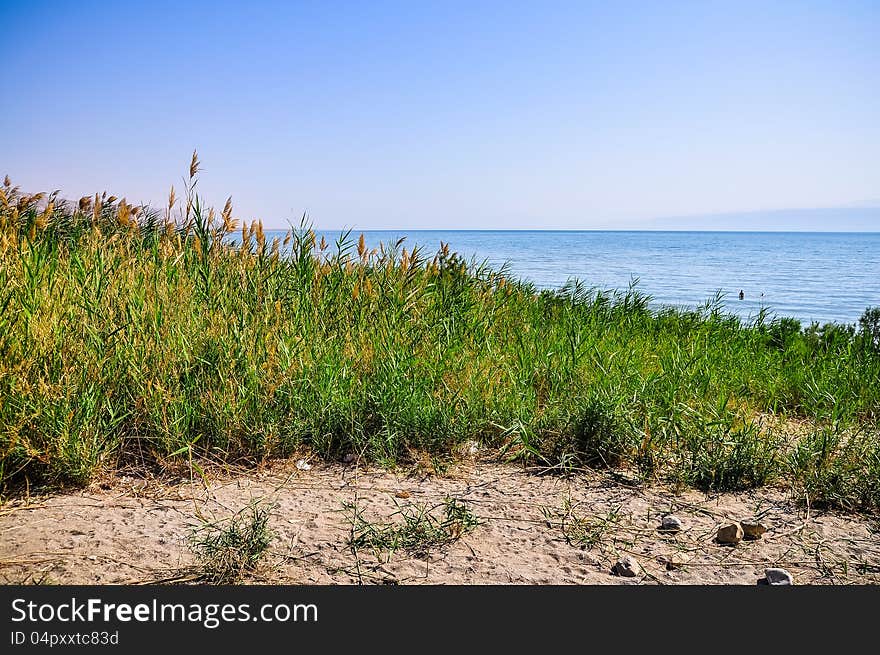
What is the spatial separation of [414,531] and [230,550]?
73 cm

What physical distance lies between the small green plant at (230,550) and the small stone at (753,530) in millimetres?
2025

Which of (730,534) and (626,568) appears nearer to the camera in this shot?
(626,568)

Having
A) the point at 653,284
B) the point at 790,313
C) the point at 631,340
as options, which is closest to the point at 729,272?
the point at 653,284

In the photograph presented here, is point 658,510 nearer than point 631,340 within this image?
Yes

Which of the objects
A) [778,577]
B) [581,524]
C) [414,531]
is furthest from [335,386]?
[778,577]

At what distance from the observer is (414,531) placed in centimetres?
Answer: 270

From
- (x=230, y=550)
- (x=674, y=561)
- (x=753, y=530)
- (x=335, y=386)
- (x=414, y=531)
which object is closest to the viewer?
(x=230, y=550)

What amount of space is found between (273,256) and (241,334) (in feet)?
6.65

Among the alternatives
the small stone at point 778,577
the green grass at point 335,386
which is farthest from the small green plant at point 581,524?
the small stone at point 778,577

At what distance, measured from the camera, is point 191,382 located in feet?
12.2

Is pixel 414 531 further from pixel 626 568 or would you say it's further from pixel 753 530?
pixel 753 530

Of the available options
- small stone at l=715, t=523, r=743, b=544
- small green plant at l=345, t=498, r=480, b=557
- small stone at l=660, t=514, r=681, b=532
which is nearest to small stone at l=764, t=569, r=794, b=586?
small stone at l=715, t=523, r=743, b=544

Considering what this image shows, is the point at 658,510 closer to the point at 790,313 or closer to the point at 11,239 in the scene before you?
the point at 11,239

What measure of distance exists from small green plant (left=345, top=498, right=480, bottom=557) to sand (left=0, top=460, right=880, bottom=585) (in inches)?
1.4
